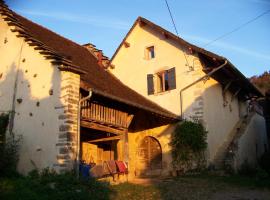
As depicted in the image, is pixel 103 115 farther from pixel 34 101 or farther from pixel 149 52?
pixel 149 52

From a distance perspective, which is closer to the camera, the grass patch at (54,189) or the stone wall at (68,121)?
the grass patch at (54,189)

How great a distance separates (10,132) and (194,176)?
22.6ft

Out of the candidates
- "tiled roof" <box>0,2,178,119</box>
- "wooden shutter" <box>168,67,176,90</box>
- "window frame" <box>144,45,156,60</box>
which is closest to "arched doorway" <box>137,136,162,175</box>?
"tiled roof" <box>0,2,178,119</box>

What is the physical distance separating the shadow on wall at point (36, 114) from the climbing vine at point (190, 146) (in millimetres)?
5985

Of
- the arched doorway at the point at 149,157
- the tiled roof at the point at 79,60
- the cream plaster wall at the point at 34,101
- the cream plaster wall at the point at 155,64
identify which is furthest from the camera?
the arched doorway at the point at 149,157

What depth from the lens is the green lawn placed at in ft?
24.6

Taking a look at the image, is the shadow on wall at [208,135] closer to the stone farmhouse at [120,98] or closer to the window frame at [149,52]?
the stone farmhouse at [120,98]

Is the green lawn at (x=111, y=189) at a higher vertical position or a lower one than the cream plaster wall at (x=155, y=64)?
lower

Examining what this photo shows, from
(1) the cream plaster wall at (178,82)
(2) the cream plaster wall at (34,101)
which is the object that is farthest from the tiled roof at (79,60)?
(1) the cream plaster wall at (178,82)

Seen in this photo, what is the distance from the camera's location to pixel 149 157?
15.6m

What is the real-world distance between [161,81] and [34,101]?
735 cm

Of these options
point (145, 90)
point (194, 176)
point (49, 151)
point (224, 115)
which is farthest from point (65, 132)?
point (224, 115)

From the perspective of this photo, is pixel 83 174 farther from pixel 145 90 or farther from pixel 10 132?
pixel 145 90

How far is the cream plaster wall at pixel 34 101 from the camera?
32.4ft
